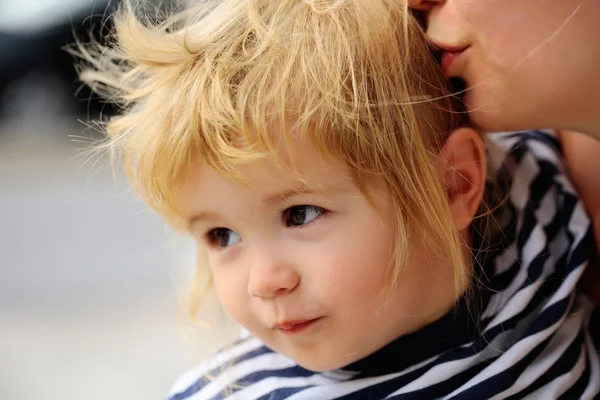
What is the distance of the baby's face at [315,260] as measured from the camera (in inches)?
23.0

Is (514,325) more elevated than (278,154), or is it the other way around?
(278,154)

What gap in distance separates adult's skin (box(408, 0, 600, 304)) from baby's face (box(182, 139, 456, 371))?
0.12 meters

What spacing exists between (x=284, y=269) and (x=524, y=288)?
0.69ft

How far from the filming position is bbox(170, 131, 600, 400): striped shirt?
615 millimetres


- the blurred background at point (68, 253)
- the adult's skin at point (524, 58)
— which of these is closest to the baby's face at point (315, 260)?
the adult's skin at point (524, 58)

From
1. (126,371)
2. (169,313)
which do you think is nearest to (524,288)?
(126,371)

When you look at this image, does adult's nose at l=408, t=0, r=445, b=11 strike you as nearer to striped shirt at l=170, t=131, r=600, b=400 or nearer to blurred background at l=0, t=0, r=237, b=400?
striped shirt at l=170, t=131, r=600, b=400

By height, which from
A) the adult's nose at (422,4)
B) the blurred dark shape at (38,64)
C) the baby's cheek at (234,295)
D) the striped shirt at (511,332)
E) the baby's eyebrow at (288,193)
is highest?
the blurred dark shape at (38,64)

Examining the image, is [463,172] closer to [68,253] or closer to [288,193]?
[288,193]

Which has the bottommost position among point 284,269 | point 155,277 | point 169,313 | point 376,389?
point 376,389

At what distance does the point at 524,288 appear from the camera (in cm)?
64

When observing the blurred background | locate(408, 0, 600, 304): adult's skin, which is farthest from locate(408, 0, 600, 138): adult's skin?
the blurred background

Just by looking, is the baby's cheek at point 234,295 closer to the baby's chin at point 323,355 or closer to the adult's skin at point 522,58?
the baby's chin at point 323,355

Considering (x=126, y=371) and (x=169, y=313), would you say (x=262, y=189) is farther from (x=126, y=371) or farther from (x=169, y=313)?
(x=169, y=313)
